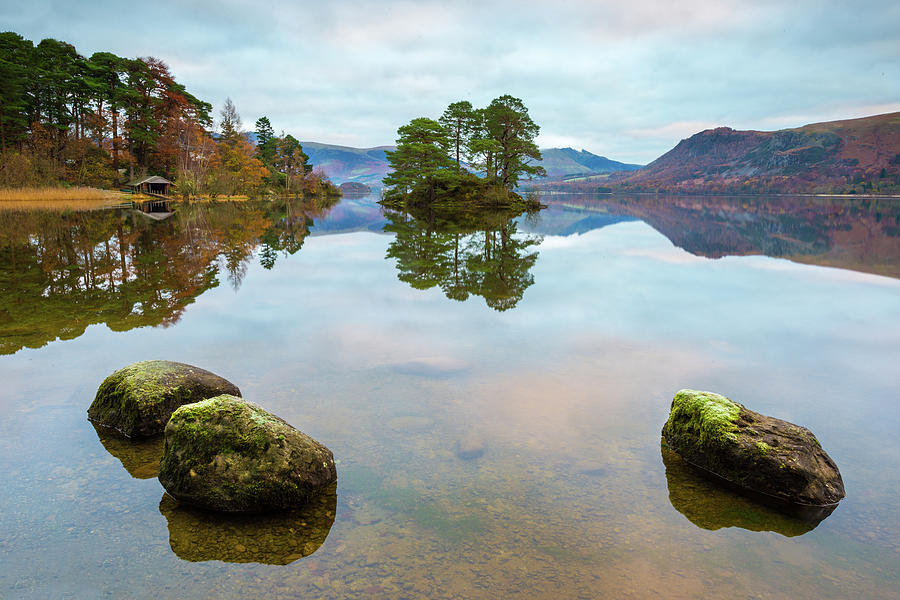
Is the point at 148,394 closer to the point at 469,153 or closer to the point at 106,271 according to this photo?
the point at 106,271

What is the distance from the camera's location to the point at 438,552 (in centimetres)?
389

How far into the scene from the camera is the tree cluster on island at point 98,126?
55.1 meters

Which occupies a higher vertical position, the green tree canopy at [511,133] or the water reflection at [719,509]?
the green tree canopy at [511,133]

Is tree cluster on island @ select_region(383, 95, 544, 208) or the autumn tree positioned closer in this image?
tree cluster on island @ select_region(383, 95, 544, 208)

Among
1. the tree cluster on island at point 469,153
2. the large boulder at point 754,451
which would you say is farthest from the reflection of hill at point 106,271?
the tree cluster on island at point 469,153

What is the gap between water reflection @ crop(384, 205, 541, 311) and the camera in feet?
44.3

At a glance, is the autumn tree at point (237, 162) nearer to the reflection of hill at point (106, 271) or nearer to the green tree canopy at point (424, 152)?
the green tree canopy at point (424, 152)

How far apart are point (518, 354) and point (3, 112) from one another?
72044 mm

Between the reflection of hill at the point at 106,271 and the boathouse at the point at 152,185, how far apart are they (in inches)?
1756

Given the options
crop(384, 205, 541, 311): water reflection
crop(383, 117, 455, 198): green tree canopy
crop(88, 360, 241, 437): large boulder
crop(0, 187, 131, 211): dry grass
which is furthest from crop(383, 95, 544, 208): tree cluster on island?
crop(88, 360, 241, 437): large boulder

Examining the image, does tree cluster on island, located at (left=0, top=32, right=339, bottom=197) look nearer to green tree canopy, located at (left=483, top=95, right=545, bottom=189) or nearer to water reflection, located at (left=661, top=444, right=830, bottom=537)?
green tree canopy, located at (left=483, top=95, right=545, bottom=189)

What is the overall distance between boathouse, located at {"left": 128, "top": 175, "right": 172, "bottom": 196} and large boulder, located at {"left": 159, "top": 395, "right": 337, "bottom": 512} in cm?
7586

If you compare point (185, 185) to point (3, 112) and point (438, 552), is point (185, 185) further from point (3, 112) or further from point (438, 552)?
point (438, 552)

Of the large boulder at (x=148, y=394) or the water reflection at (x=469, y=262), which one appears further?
the water reflection at (x=469, y=262)
